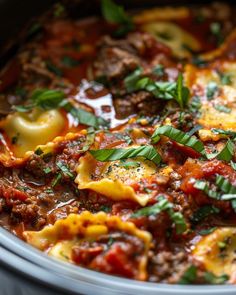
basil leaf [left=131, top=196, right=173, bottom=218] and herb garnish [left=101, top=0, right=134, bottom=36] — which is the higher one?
herb garnish [left=101, top=0, right=134, bottom=36]

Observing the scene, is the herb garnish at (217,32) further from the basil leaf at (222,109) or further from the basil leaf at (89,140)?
the basil leaf at (89,140)

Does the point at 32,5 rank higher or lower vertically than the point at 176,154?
higher

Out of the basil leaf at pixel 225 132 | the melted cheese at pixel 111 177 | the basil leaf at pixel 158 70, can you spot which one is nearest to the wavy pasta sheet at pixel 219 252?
the melted cheese at pixel 111 177

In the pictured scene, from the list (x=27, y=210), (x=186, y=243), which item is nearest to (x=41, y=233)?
(x=27, y=210)

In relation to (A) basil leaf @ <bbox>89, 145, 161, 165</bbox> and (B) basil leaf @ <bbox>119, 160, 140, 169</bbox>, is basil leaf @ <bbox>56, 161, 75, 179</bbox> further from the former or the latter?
(B) basil leaf @ <bbox>119, 160, 140, 169</bbox>

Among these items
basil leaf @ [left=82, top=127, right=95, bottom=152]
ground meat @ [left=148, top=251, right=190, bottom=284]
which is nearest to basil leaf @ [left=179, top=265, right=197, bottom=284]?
ground meat @ [left=148, top=251, right=190, bottom=284]

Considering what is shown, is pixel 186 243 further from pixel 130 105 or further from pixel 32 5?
pixel 32 5
